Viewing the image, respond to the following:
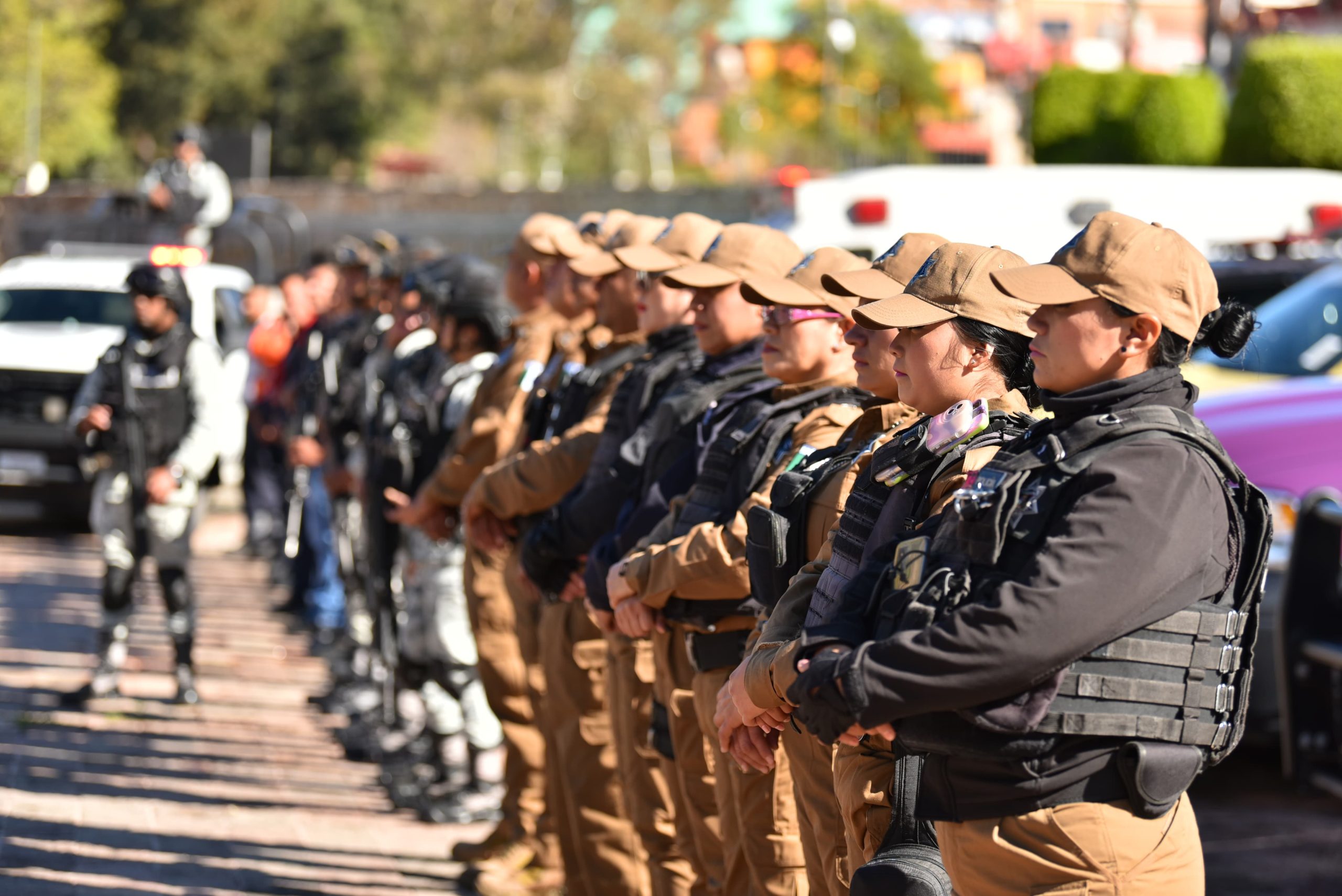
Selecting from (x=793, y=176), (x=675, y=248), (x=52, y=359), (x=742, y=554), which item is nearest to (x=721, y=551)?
(x=742, y=554)

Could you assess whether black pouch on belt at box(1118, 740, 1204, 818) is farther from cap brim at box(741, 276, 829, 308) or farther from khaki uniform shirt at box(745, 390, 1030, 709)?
cap brim at box(741, 276, 829, 308)

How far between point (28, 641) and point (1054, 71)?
18596 millimetres

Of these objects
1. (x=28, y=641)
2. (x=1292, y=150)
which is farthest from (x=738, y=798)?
(x=1292, y=150)

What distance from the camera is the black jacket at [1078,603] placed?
107 inches

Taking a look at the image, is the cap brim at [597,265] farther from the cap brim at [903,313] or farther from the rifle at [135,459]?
the rifle at [135,459]

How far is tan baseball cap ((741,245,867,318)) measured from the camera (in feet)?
13.5

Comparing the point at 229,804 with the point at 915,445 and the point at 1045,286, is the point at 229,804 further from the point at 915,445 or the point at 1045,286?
the point at 1045,286

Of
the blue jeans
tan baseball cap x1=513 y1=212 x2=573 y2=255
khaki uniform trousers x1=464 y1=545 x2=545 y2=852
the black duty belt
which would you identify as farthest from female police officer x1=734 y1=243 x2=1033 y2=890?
the blue jeans

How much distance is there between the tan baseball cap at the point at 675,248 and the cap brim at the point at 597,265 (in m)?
0.19

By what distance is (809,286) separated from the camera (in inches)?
165

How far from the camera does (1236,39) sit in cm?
5091

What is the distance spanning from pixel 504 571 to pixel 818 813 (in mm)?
2689

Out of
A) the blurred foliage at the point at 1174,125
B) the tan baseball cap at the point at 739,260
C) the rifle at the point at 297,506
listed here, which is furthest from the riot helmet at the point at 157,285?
the blurred foliage at the point at 1174,125

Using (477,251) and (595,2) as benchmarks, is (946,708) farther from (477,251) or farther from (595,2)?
(595,2)
